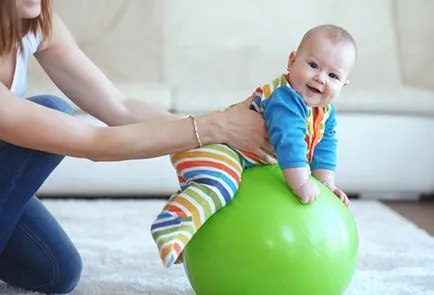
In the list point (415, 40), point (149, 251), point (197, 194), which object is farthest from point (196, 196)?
point (415, 40)

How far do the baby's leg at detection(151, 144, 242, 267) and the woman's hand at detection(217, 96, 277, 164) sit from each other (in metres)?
0.02

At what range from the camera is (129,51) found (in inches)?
134

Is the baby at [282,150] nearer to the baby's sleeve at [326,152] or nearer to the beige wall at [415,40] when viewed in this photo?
the baby's sleeve at [326,152]

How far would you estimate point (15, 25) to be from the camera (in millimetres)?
1404

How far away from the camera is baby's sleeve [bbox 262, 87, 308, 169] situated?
1.36 meters

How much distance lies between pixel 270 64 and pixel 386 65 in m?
0.54

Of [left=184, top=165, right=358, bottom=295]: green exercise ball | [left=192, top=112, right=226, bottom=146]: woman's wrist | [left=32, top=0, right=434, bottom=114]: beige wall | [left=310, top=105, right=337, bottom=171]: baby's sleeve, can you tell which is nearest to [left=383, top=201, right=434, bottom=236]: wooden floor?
[left=32, top=0, right=434, bottom=114]: beige wall

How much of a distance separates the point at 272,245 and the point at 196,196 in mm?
174

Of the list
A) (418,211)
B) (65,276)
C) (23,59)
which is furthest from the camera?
(418,211)

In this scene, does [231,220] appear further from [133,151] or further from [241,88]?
[241,88]

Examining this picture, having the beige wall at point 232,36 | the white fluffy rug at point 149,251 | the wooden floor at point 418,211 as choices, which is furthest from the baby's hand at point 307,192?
→ the beige wall at point 232,36

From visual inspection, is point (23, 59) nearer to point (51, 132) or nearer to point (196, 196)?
point (51, 132)

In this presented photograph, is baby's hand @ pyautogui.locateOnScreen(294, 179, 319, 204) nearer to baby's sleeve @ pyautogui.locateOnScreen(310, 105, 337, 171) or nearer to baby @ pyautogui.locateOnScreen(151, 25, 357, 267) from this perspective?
baby @ pyautogui.locateOnScreen(151, 25, 357, 267)

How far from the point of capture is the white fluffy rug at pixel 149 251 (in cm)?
175
